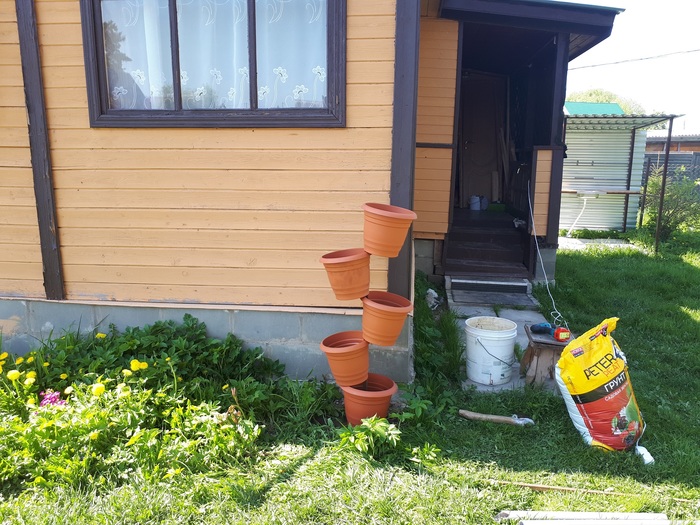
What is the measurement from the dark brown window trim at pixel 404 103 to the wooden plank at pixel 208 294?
56 centimetres

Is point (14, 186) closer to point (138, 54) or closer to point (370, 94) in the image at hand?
point (138, 54)

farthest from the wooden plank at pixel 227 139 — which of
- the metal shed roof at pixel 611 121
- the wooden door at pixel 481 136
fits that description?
→ the metal shed roof at pixel 611 121

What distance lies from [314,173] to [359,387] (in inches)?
54.4

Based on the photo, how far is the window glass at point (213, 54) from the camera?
3.52 m

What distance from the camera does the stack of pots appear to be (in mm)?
2979

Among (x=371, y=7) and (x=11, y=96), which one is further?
(x=11, y=96)

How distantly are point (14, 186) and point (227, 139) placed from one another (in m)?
1.53

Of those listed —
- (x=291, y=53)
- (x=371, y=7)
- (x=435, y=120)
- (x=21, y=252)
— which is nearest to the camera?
(x=371, y=7)

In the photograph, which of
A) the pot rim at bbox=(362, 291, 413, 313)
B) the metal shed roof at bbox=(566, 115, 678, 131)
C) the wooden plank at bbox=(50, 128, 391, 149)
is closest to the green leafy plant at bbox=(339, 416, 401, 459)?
the pot rim at bbox=(362, 291, 413, 313)

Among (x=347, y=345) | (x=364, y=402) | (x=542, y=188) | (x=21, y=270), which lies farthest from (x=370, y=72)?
(x=542, y=188)

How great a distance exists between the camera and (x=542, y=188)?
20.2 feet

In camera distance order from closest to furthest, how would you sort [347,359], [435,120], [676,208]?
[347,359] → [435,120] → [676,208]

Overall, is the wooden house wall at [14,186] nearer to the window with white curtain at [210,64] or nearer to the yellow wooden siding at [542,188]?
the window with white curtain at [210,64]

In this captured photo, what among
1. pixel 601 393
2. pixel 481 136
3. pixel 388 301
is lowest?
pixel 601 393
